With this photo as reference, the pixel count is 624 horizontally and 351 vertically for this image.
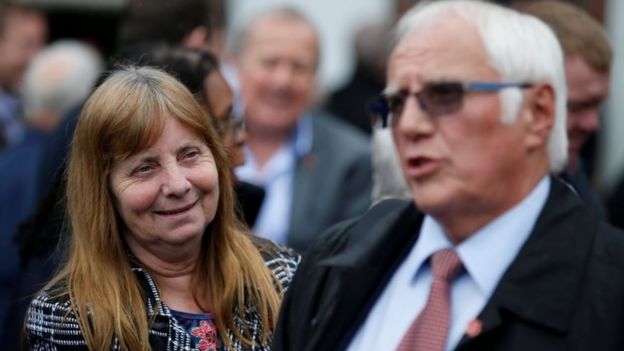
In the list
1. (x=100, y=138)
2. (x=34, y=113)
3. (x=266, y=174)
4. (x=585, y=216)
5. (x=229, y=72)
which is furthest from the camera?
(x=229, y=72)

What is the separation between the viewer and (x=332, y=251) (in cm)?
366

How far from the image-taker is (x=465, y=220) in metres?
3.40

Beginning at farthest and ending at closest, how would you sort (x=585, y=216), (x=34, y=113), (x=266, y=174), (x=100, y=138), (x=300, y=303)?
(x=34, y=113), (x=266, y=174), (x=100, y=138), (x=300, y=303), (x=585, y=216)

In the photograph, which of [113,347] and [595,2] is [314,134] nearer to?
[113,347]

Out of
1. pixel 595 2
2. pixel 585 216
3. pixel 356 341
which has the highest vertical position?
pixel 585 216

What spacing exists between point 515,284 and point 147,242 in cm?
119

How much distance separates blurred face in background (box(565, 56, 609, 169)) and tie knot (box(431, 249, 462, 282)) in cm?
182

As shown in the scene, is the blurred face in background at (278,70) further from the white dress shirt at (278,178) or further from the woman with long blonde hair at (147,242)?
the woman with long blonde hair at (147,242)

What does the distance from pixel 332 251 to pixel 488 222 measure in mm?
476

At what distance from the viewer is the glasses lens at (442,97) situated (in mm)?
3412

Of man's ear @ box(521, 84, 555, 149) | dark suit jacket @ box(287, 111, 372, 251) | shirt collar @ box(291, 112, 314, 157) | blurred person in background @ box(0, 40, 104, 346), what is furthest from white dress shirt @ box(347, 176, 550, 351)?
shirt collar @ box(291, 112, 314, 157)

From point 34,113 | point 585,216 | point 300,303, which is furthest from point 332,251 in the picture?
point 34,113

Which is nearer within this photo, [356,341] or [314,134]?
[356,341]

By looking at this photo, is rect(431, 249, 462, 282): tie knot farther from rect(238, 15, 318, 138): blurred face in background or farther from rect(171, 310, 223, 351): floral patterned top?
rect(238, 15, 318, 138): blurred face in background
